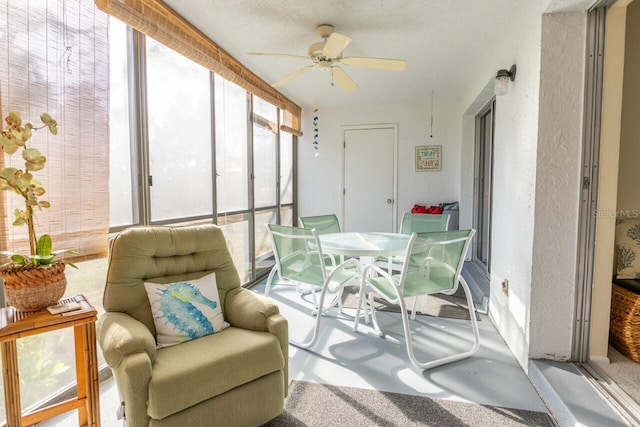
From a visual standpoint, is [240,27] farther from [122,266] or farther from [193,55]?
[122,266]

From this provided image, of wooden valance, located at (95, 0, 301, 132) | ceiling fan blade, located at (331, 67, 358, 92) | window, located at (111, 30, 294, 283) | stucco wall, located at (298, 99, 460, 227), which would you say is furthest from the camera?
stucco wall, located at (298, 99, 460, 227)

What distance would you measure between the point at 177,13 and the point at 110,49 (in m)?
0.66

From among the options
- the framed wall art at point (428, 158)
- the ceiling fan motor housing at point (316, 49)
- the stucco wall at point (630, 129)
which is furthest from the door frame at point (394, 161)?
the stucco wall at point (630, 129)

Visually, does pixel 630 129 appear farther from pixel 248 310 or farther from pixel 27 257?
pixel 27 257

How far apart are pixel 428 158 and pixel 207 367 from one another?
171 inches

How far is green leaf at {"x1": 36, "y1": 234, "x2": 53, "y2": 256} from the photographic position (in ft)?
4.44

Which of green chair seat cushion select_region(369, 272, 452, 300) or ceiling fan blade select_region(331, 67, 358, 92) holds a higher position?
ceiling fan blade select_region(331, 67, 358, 92)

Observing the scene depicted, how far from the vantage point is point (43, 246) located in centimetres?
137

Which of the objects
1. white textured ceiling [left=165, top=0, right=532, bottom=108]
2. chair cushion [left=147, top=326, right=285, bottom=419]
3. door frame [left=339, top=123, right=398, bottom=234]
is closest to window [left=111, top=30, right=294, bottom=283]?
white textured ceiling [left=165, top=0, right=532, bottom=108]

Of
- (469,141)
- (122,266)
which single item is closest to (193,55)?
(122,266)

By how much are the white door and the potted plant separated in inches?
166

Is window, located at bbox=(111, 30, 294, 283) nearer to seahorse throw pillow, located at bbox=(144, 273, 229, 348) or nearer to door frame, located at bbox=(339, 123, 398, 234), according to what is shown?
seahorse throw pillow, located at bbox=(144, 273, 229, 348)

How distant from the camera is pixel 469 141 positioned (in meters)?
4.55

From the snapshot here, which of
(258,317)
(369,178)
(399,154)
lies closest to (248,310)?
(258,317)
